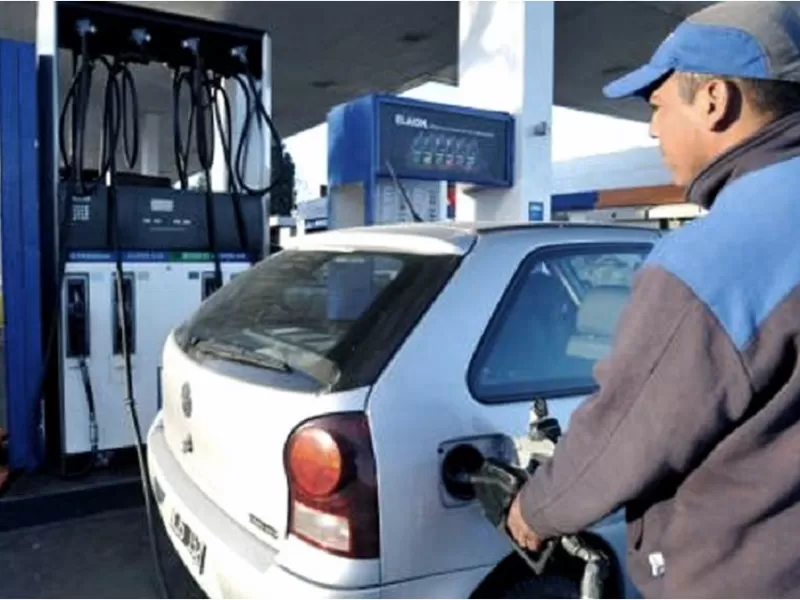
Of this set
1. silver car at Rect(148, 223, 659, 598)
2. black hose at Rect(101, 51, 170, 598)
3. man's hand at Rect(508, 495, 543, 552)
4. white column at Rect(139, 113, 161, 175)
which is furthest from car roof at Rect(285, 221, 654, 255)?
white column at Rect(139, 113, 161, 175)

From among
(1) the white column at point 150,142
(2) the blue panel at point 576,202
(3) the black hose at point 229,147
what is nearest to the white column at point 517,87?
(3) the black hose at point 229,147

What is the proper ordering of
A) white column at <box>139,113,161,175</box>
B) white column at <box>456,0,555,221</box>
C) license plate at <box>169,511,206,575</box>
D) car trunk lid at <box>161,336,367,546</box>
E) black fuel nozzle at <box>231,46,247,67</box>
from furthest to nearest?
white column at <box>139,113,161,175</box>
white column at <box>456,0,555,221</box>
black fuel nozzle at <box>231,46,247,67</box>
license plate at <box>169,511,206,575</box>
car trunk lid at <box>161,336,367,546</box>

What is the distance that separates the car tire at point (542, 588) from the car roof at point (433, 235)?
91 centimetres

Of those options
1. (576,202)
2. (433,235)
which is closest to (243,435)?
(433,235)

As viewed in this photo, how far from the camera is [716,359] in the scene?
1.06m

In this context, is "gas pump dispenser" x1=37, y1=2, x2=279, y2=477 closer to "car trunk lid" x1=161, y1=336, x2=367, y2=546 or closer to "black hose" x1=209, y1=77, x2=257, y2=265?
"black hose" x1=209, y1=77, x2=257, y2=265

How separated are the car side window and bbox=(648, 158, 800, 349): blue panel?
883mm

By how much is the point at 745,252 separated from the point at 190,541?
1.85 meters

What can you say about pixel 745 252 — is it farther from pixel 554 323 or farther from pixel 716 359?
pixel 554 323

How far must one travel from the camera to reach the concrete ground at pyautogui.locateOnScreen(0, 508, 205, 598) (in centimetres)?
318

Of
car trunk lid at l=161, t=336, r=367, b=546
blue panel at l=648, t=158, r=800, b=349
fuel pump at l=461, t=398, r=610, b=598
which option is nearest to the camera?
blue panel at l=648, t=158, r=800, b=349

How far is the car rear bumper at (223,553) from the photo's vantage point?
1865mm

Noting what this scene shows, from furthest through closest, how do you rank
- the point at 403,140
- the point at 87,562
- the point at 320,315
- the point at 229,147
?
the point at 229,147
the point at 403,140
the point at 87,562
the point at 320,315

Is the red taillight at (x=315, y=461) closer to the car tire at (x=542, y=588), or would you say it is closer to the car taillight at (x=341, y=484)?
the car taillight at (x=341, y=484)
